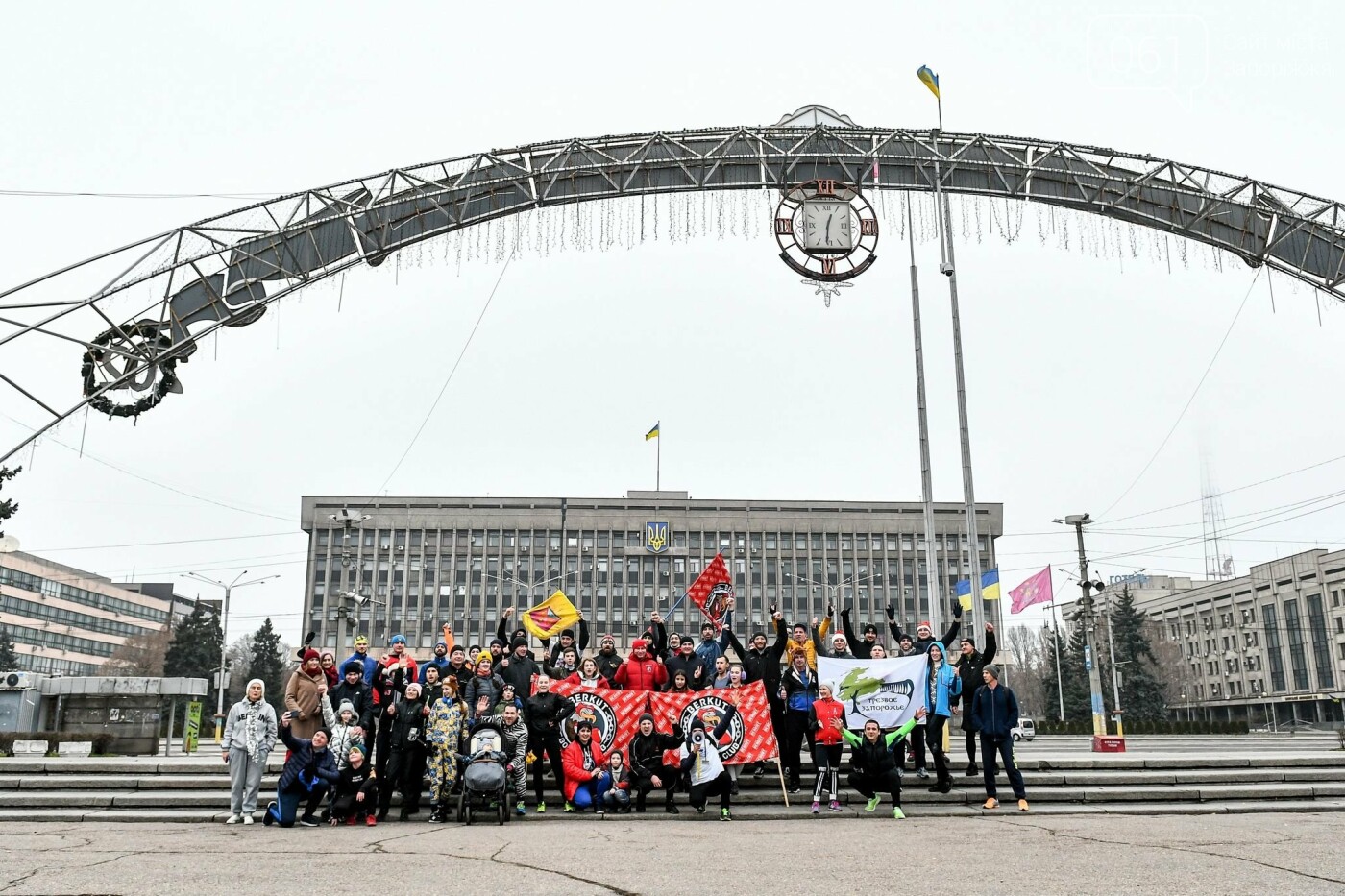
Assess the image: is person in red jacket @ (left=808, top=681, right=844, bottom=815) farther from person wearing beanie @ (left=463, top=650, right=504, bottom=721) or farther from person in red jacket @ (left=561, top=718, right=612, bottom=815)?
person wearing beanie @ (left=463, top=650, right=504, bottom=721)

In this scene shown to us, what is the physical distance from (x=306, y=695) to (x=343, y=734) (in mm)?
1156

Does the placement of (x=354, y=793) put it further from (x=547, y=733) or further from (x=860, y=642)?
(x=860, y=642)

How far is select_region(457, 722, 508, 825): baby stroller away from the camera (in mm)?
12492

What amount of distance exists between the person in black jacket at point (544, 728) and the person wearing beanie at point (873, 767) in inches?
141

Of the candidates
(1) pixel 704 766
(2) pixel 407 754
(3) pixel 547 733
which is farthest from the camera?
(3) pixel 547 733

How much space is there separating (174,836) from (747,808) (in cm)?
669

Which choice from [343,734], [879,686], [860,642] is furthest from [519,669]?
[879,686]

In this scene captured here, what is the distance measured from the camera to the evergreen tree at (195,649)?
77.5 meters

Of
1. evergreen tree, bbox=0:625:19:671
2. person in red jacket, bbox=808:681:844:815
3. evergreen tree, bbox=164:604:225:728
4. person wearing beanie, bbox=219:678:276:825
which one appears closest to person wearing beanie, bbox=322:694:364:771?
person wearing beanie, bbox=219:678:276:825

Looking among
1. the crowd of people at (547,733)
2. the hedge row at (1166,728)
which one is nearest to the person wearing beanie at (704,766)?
the crowd of people at (547,733)

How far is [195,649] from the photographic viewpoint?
78.1 meters

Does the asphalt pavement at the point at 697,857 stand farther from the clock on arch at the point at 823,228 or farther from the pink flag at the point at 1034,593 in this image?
the pink flag at the point at 1034,593

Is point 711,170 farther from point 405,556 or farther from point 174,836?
point 405,556

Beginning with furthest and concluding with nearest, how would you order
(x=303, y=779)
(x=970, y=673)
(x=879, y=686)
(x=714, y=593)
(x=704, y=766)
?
(x=714, y=593), (x=879, y=686), (x=970, y=673), (x=704, y=766), (x=303, y=779)
